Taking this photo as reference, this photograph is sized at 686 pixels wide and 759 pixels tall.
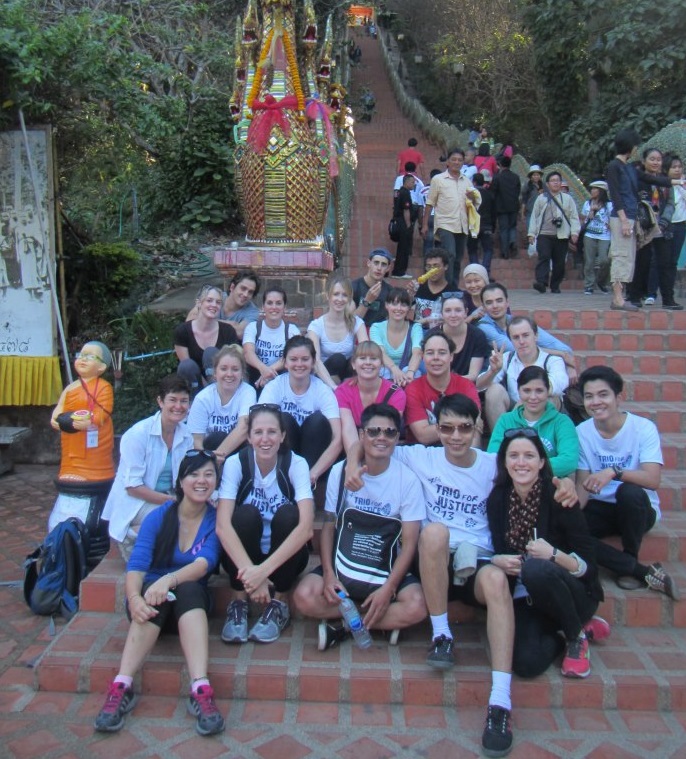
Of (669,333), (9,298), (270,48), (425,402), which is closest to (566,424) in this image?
(425,402)

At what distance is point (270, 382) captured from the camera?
431 centimetres

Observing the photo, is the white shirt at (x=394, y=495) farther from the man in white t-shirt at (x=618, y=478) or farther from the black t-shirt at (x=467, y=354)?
the black t-shirt at (x=467, y=354)

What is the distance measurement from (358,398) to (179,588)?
147 cm

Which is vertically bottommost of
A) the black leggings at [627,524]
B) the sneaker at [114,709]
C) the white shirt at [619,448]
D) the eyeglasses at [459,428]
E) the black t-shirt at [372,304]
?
the sneaker at [114,709]

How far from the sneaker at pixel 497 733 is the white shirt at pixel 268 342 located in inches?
105

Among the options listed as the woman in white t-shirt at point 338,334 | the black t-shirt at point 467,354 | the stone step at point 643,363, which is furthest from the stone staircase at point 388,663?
the stone step at point 643,363

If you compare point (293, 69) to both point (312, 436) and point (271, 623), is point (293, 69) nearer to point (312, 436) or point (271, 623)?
point (312, 436)

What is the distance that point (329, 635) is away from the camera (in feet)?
11.0

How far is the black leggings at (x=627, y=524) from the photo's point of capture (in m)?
3.61

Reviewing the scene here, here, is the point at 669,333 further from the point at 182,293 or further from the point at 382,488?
the point at 182,293

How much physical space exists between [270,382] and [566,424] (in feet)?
5.38

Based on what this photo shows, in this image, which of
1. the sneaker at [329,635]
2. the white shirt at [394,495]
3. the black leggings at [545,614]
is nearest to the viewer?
the black leggings at [545,614]

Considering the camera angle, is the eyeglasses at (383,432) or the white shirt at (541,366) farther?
the white shirt at (541,366)

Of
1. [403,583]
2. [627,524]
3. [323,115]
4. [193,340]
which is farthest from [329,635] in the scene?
[323,115]
